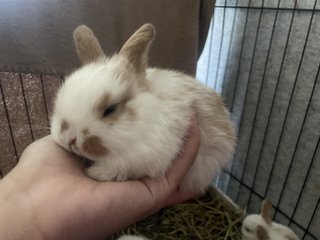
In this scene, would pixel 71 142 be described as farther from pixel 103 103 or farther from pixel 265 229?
pixel 265 229

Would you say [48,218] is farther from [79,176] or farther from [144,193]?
[144,193]

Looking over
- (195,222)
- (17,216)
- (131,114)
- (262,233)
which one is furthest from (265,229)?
(17,216)

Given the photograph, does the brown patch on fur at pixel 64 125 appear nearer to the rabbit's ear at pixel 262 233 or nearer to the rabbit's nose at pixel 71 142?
the rabbit's nose at pixel 71 142

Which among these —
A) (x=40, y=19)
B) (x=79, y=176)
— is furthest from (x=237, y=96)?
(x=79, y=176)

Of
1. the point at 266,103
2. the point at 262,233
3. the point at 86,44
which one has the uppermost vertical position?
the point at 86,44

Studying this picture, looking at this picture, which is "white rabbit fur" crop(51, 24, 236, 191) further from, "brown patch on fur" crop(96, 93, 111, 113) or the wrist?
the wrist

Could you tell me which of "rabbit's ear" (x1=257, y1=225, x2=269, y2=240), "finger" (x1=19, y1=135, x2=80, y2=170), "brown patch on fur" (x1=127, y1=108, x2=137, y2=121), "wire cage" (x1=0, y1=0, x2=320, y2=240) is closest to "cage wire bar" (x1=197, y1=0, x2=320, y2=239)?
"wire cage" (x1=0, y1=0, x2=320, y2=240)
